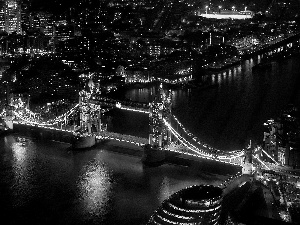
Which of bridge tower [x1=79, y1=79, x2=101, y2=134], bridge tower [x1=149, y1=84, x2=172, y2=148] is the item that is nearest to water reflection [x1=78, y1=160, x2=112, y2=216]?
bridge tower [x1=149, y1=84, x2=172, y2=148]

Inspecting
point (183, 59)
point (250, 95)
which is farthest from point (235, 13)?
point (250, 95)

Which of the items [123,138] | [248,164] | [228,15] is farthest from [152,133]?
[228,15]

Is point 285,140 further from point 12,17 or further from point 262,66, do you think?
point 12,17

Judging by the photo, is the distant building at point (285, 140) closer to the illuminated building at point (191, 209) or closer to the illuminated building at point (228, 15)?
the illuminated building at point (191, 209)

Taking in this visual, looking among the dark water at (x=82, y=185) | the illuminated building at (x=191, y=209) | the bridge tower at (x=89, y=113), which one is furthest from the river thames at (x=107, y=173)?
the illuminated building at (x=191, y=209)

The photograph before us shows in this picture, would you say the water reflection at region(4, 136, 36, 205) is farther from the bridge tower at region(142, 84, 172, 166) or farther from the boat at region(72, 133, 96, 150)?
the bridge tower at region(142, 84, 172, 166)

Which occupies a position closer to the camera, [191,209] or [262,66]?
[191,209]
